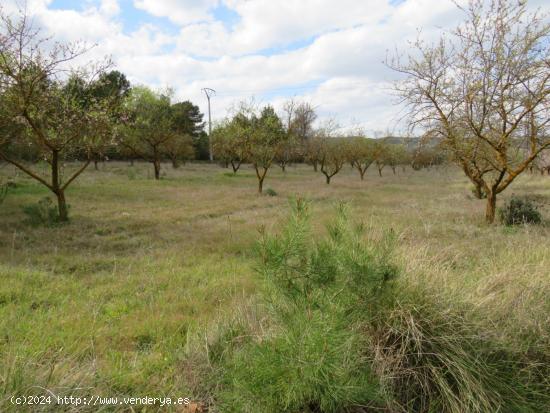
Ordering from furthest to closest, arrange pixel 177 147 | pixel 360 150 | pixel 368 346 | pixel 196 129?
pixel 196 129
pixel 360 150
pixel 177 147
pixel 368 346

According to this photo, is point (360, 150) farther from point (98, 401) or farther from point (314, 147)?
point (98, 401)

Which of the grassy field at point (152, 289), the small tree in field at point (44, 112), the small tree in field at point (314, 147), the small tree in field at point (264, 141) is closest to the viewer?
the grassy field at point (152, 289)

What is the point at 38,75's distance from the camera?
27.4 feet

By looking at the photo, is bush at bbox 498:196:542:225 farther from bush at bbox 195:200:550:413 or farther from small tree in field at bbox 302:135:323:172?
small tree in field at bbox 302:135:323:172

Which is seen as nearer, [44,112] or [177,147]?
[44,112]

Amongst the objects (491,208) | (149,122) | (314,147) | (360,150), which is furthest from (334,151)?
(491,208)

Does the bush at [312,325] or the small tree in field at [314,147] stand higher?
the small tree in field at [314,147]

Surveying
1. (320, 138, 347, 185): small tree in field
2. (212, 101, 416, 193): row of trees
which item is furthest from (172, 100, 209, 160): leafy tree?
(320, 138, 347, 185): small tree in field

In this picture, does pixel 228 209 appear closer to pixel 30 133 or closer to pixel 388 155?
pixel 30 133

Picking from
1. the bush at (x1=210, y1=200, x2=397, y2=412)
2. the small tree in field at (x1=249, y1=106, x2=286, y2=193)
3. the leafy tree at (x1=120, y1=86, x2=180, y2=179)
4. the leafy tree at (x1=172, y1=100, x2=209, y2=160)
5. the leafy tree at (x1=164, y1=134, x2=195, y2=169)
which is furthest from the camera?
the leafy tree at (x1=172, y1=100, x2=209, y2=160)

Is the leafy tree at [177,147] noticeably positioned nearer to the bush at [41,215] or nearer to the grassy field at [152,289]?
the bush at [41,215]

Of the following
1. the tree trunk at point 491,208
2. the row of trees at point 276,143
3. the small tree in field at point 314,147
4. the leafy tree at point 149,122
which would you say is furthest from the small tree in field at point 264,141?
the small tree in field at point 314,147

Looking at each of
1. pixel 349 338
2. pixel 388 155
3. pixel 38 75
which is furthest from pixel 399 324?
pixel 388 155

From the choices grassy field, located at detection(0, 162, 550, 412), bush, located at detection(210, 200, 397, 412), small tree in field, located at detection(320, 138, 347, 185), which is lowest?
grassy field, located at detection(0, 162, 550, 412)
